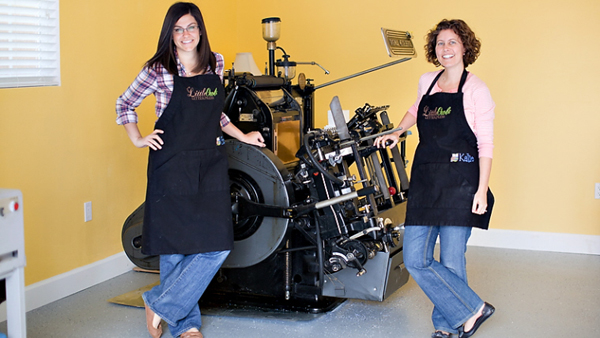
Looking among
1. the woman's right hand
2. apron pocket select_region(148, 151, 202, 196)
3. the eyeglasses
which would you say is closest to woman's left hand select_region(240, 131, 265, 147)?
apron pocket select_region(148, 151, 202, 196)

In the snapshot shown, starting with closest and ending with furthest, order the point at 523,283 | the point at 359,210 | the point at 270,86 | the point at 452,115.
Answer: the point at 452,115
the point at 359,210
the point at 270,86
the point at 523,283

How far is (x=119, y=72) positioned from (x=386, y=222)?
1834 millimetres

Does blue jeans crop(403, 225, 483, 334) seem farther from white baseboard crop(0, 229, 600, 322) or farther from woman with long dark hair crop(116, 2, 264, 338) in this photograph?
white baseboard crop(0, 229, 600, 322)

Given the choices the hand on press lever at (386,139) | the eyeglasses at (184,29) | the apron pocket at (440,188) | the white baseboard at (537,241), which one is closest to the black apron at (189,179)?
the eyeglasses at (184,29)

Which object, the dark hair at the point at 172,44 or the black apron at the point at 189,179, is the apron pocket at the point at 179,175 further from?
the dark hair at the point at 172,44

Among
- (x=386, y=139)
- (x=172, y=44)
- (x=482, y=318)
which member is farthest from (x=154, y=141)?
(x=482, y=318)

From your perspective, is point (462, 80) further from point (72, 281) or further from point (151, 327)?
point (72, 281)

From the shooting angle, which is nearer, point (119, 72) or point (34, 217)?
point (34, 217)

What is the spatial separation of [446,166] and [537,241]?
218 centimetres

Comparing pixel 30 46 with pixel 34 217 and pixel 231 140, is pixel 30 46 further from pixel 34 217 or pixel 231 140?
pixel 231 140

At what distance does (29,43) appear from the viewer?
10.8 ft

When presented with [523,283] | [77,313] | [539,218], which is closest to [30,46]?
[77,313]

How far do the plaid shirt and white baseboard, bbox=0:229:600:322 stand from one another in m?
1.13

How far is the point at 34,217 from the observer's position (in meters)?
3.34
